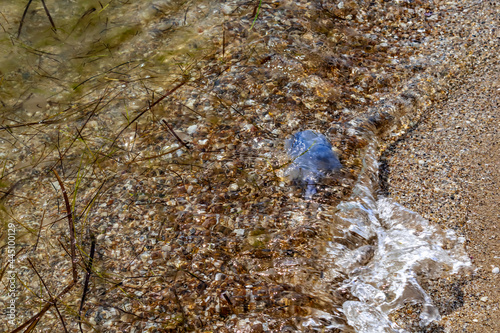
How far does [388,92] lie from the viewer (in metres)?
3.02

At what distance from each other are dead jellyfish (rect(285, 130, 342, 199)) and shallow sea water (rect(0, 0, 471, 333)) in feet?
0.18

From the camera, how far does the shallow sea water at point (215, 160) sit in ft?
7.00

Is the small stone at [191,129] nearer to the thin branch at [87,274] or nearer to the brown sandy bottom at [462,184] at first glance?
the thin branch at [87,274]

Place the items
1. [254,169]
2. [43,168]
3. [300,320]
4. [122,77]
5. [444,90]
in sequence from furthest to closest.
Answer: [122,77]
[444,90]
[43,168]
[254,169]
[300,320]

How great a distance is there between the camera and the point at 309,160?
259 cm

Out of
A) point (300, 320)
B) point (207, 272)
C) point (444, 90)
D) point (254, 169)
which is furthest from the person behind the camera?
point (444, 90)

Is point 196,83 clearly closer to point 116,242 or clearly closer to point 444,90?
point 116,242

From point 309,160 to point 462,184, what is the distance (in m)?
0.99

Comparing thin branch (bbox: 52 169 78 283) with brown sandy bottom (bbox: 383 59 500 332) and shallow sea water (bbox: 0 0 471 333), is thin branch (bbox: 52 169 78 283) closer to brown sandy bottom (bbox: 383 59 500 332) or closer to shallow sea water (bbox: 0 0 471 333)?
shallow sea water (bbox: 0 0 471 333)

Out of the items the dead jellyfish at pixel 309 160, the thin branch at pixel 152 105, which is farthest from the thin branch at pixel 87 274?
the dead jellyfish at pixel 309 160

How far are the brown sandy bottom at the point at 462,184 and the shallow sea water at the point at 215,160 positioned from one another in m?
0.09

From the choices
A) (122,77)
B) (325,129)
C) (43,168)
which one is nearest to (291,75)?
(325,129)

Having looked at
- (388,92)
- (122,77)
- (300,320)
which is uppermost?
(388,92)

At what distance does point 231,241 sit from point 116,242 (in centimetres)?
72
